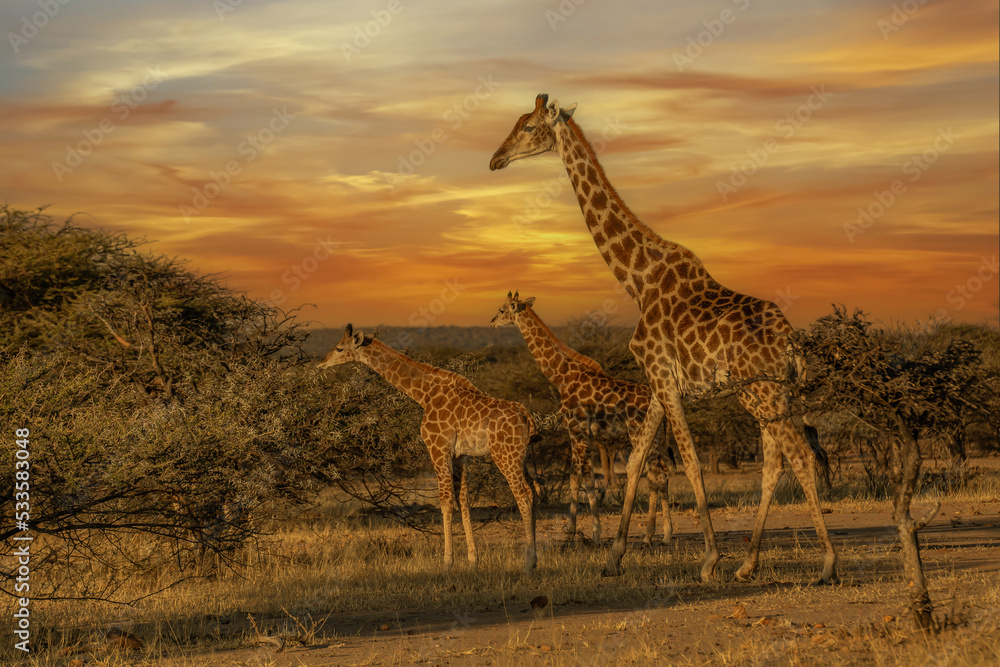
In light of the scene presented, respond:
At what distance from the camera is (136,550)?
1254 centimetres

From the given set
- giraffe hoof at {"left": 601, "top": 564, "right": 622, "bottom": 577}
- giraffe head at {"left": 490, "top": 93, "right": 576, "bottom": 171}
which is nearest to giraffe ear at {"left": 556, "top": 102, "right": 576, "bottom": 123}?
giraffe head at {"left": 490, "top": 93, "right": 576, "bottom": 171}

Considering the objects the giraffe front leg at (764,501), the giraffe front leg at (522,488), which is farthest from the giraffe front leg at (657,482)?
the giraffe front leg at (764,501)

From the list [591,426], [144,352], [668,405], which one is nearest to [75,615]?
[144,352]

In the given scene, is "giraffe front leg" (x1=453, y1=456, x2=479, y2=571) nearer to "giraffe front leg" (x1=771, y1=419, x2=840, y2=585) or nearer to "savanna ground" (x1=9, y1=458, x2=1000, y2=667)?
"savanna ground" (x1=9, y1=458, x2=1000, y2=667)

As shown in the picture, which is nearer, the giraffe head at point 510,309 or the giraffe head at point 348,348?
the giraffe head at point 348,348

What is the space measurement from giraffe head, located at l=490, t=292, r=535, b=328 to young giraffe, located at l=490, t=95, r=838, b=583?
395 centimetres

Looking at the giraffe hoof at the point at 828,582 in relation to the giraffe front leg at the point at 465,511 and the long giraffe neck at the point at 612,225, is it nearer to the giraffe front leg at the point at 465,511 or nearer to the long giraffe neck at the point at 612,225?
the long giraffe neck at the point at 612,225

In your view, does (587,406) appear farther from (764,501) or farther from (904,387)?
(904,387)

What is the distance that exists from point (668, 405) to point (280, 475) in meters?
5.36

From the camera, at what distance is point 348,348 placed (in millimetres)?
13977

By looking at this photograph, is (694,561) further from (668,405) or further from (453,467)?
(453,467)

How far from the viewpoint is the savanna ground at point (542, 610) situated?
25.5 ft

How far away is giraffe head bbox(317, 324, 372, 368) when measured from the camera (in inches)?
545

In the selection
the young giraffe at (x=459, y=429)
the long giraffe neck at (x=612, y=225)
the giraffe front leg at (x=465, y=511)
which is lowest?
the giraffe front leg at (x=465, y=511)
